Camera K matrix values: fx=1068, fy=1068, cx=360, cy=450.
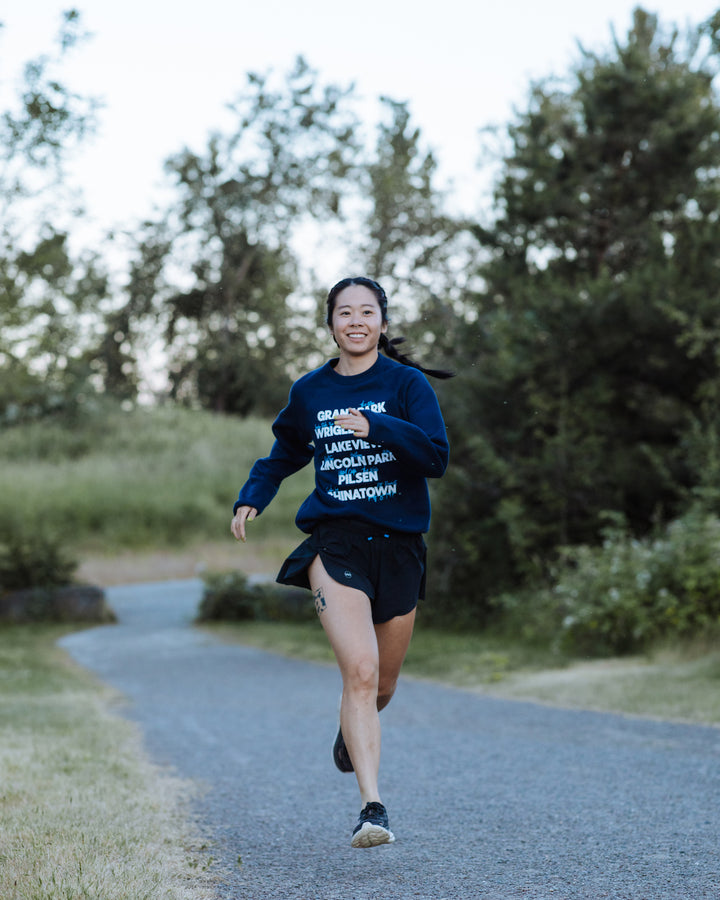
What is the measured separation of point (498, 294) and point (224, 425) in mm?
24224

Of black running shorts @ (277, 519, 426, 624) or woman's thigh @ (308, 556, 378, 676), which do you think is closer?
woman's thigh @ (308, 556, 378, 676)

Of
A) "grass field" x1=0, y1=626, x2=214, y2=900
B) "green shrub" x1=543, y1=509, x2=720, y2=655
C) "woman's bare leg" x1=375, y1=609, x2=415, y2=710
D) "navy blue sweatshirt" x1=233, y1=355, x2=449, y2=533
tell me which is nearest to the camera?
"grass field" x1=0, y1=626, x2=214, y2=900

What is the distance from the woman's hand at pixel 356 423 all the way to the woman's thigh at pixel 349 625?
62 cm

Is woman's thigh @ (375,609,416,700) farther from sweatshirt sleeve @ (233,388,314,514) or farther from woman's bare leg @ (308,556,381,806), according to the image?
sweatshirt sleeve @ (233,388,314,514)

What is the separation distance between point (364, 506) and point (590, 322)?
1204 cm

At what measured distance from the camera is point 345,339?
13.9 ft

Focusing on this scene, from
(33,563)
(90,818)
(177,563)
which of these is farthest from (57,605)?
(90,818)

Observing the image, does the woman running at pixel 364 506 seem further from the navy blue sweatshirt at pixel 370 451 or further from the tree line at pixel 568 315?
the tree line at pixel 568 315

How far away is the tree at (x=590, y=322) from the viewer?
50.2 ft

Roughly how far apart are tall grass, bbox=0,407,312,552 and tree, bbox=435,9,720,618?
13.2 metres

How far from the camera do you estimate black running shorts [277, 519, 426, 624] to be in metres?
4.13

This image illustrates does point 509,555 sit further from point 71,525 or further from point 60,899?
point 71,525

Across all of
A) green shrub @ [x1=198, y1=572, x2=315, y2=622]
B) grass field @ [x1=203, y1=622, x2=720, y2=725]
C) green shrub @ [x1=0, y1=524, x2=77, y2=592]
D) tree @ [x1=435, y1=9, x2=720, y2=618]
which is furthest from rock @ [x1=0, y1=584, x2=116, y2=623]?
tree @ [x1=435, y1=9, x2=720, y2=618]

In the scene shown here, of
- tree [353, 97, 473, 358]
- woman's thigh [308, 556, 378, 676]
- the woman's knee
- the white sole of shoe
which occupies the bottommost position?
the white sole of shoe
